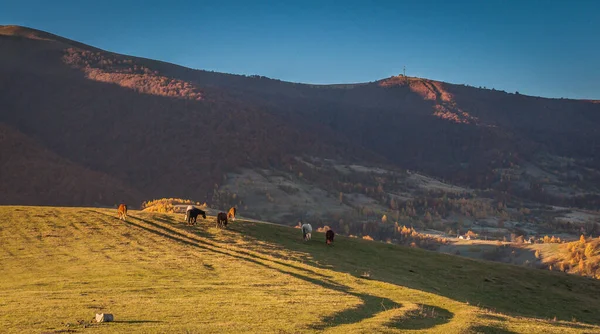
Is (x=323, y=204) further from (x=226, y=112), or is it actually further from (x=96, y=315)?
(x=96, y=315)

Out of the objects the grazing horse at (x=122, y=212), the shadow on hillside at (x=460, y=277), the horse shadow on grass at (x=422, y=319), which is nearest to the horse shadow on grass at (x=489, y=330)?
the horse shadow on grass at (x=422, y=319)

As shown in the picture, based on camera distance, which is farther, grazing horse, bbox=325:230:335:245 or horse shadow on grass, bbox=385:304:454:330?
grazing horse, bbox=325:230:335:245

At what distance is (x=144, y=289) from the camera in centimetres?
2664

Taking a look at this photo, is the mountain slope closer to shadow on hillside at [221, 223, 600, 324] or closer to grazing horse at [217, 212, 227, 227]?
grazing horse at [217, 212, 227, 227]

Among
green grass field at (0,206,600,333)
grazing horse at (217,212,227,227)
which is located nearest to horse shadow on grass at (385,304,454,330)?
green grass field at (0,206,600,333)

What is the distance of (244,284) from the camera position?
96.0ft

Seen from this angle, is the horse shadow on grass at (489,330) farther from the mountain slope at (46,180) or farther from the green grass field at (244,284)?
the mountain slope at (46,180)

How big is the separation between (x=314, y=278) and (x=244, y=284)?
198 inches

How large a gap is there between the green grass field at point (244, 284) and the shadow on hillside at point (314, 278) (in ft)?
0.27

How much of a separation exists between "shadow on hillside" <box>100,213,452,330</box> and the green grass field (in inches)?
3.2

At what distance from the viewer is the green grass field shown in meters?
20.5

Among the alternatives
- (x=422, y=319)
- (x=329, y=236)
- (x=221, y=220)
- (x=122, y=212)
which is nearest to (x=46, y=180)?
(x=122, y=212)

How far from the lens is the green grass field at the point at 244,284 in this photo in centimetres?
2048

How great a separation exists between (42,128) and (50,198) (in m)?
56.7
